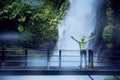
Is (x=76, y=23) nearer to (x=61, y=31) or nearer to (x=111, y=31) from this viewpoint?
(x=61, y=31)

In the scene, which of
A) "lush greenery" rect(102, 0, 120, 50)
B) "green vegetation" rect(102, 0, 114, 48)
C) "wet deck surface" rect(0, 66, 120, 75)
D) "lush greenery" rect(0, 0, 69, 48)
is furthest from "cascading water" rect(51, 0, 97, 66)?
"wet deck surface" rect(0, 66, 120, 75)

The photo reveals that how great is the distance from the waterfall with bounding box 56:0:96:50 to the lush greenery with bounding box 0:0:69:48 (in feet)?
4.15

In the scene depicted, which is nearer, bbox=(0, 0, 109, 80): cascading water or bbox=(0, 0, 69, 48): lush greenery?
bbox=(0, 0, 69, 48): lush greenery

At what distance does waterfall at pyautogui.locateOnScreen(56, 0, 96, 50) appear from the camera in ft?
148

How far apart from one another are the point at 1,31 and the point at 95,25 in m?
10.3

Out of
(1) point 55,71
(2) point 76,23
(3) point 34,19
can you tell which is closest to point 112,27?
(3) point 34,19

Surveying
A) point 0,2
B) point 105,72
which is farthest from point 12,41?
point 105,72

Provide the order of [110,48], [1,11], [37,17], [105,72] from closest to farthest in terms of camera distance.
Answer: [105,72] → [110,48] → [1,11] → [37,17]

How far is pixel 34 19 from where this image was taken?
143ft

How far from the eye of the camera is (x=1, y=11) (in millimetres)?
40688

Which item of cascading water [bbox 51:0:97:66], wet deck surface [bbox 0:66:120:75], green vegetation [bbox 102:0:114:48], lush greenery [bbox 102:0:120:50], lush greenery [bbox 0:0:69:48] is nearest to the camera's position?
wet deck surface [bbox 0:66:120:75]

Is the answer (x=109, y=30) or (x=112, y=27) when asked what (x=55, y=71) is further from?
(x=112, y=27)

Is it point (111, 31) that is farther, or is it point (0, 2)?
point (0, 2)

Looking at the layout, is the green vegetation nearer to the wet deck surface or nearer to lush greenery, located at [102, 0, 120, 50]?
lush greenery, located at [102, 0, 120, 50]
